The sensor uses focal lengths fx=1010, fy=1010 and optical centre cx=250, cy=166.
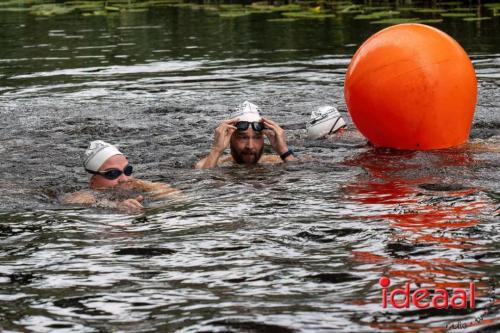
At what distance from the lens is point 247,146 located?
41.5 ft

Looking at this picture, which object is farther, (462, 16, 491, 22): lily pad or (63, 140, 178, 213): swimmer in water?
(462, 16, 491, 22): lily pad

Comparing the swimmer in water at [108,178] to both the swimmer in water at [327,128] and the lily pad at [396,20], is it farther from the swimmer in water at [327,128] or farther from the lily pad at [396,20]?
the lily pad at [396,20]

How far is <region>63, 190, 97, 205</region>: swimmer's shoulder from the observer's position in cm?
1086

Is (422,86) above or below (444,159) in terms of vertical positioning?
above

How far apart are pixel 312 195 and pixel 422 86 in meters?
2.22

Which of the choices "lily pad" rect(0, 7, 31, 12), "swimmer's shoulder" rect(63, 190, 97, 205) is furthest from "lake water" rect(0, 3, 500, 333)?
"lily pad" rect(0, 7, 31, 12)

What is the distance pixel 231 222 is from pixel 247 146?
3149 mm

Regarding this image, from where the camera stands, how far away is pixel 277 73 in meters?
20.6

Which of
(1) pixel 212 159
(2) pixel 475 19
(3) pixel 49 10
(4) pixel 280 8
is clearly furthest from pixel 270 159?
(3) pixel 49 10

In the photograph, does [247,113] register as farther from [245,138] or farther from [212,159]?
[212,159]

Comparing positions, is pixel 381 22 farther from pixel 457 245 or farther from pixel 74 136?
pixel 457 245

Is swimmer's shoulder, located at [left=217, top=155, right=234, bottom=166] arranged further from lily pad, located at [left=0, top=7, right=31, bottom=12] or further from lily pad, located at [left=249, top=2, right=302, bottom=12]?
lily pad, located at [left=0, top=7, right=31, bottom=12]

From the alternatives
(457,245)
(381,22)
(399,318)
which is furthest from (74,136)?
(381,22)

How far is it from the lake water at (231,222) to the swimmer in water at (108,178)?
28cm
